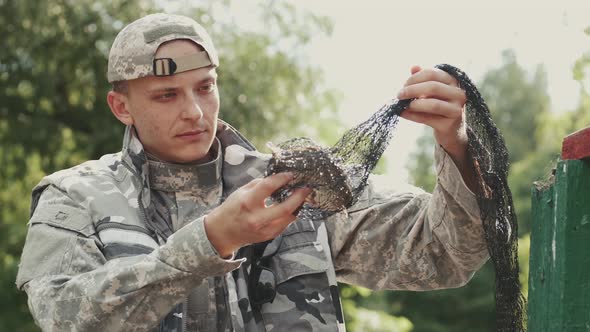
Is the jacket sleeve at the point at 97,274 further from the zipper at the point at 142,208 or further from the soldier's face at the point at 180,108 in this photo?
the soldier's face at the point at 180,108

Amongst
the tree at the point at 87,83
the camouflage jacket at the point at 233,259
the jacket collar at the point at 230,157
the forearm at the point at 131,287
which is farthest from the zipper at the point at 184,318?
the tree at the point at 87,83

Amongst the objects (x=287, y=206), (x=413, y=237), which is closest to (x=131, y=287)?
(x=287, y=206)

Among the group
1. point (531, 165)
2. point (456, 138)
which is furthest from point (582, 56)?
point (531, 165)

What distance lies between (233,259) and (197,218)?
376mm

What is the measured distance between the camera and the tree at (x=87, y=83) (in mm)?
12805

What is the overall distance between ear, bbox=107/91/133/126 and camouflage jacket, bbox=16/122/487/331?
0.26 feet

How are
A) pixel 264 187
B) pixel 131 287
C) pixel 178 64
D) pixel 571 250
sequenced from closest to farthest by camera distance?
pixel 571 250 → pixel 264 187 → pixel 131 287 → pixel 178 64

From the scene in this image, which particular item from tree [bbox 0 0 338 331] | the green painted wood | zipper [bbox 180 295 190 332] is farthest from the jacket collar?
tree [bbox 0 0 338 331]

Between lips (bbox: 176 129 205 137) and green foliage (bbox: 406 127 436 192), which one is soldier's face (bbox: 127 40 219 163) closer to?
lips (bbox: 176 129 205 137)

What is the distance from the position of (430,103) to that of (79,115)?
1180cm

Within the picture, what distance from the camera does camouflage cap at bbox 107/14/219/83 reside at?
331 cm

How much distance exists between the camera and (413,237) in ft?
10.5

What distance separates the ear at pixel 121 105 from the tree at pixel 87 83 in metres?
8.74

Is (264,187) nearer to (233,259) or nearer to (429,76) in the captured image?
(233,259)
